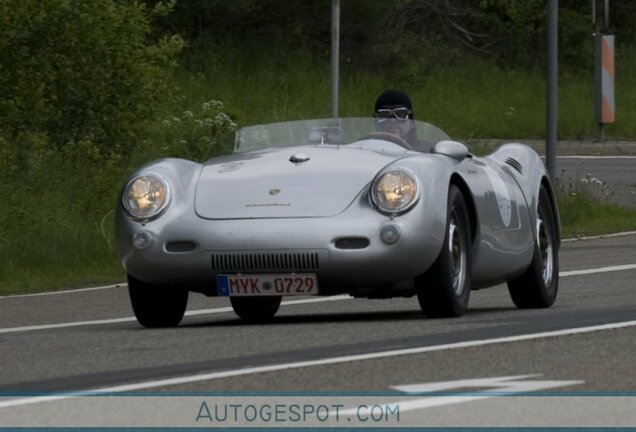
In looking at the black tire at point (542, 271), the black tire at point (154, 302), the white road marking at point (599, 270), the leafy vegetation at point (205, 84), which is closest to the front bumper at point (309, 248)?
the black tire at point (154, 302)

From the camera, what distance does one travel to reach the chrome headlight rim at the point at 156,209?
11.7 meters

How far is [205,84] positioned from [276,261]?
26.8 meters

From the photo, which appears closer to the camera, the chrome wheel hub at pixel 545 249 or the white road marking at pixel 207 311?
the white road marking at pixel 207 311

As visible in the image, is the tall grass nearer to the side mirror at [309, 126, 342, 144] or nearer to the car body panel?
the side mirror at [309, 126, 342, 144]

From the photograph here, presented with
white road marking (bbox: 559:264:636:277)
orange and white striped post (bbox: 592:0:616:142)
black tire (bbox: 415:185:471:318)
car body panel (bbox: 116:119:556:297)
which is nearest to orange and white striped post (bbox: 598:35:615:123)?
orange and white striped post (bbox: 592:0:616:142)

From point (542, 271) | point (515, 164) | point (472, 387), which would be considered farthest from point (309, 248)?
point (472, 387)

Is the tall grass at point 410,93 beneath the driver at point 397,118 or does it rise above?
beneath

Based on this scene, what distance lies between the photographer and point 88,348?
10266 mm

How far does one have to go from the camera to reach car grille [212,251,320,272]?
36.9ft

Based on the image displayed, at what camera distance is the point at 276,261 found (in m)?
11.2

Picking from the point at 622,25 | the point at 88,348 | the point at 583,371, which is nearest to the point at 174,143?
the point at 88,348

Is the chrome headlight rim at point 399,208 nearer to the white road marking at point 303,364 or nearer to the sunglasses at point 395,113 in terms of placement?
the white road marking at point 303,364

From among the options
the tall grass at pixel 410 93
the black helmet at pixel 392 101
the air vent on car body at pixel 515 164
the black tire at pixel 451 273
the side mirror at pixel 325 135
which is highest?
the black helmet at pixel 392 101

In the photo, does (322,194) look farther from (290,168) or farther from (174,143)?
(174,143)
